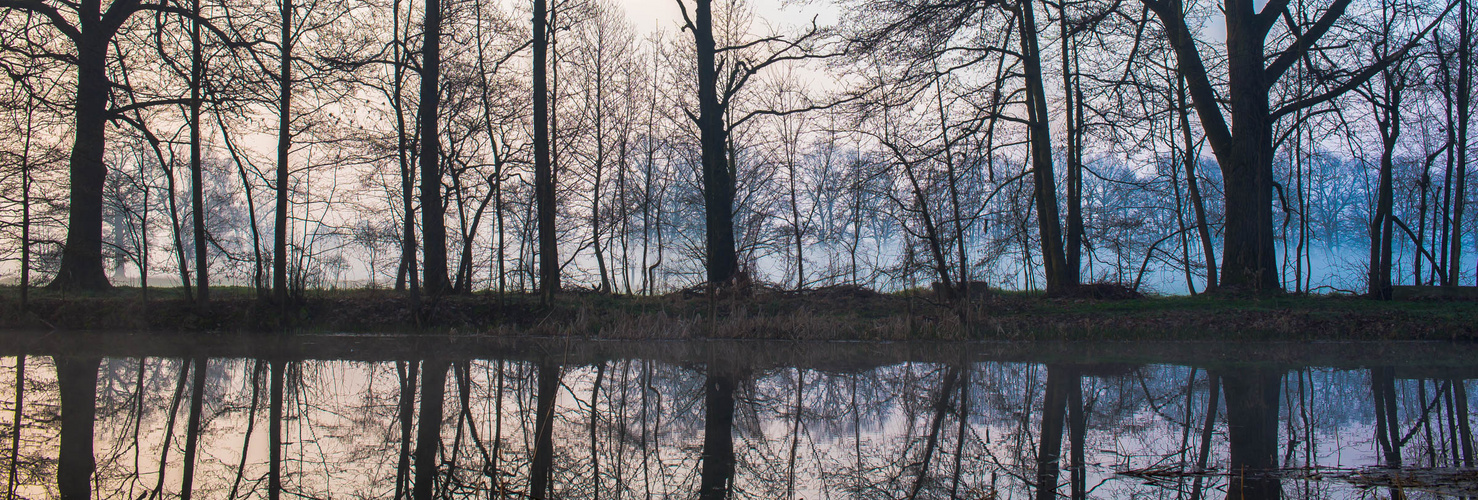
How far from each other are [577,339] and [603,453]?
6069 mm

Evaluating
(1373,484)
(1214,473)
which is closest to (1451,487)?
(1373,484)

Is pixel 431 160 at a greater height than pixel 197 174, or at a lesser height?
greater

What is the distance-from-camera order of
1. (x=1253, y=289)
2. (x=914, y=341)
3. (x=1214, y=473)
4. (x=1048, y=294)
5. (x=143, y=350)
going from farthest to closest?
(x=1048, y=294), (x=1253, y=289), (x=914, y=341), (x=143, y=350), (x=1214, y=473)

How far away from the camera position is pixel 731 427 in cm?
396

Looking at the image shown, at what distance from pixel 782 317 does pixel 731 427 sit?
591 cm

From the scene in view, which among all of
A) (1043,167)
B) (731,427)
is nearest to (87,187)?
(731,427)

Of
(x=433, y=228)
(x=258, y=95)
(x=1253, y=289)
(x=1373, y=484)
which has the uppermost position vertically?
(x=258, y=95)

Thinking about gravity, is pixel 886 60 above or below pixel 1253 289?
above

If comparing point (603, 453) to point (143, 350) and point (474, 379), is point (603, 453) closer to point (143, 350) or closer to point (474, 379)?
point (474, 379)

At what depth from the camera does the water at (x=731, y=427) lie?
9.62ft

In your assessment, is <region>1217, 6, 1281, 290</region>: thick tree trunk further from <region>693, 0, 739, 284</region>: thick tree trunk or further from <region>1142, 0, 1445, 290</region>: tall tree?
<region>693, 0, 739, 284</region>: thick tree trunk

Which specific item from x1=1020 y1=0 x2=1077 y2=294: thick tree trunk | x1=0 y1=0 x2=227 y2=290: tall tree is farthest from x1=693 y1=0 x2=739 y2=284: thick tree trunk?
x1=0 y1=0 x2=227 y2=290: tall tree

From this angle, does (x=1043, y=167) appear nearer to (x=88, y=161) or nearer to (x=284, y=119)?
(x=284, y=119)

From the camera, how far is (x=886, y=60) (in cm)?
1260
